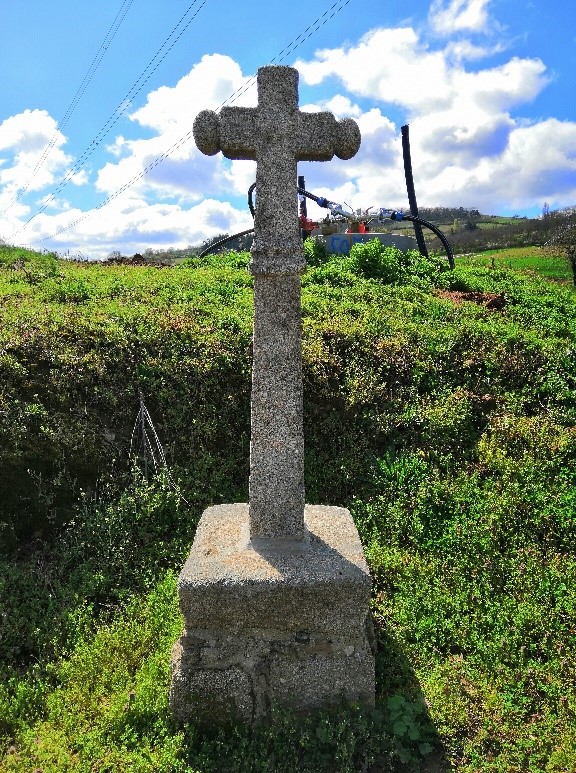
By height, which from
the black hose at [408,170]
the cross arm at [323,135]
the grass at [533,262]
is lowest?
the grass at [533,262]

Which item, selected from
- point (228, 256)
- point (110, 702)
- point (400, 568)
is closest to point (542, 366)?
point (400, 568)

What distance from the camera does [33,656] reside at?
409 centimetres

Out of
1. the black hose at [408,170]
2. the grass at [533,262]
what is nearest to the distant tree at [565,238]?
the grass at [533,262]

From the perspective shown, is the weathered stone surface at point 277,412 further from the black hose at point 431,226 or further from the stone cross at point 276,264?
the black hose at point 431,226

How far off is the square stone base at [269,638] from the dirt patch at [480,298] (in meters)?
6.62

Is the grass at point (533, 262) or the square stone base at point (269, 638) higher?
the grass at point (533, 262)

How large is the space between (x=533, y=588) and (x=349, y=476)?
→ 6.43 ft

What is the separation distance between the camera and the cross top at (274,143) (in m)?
3.38

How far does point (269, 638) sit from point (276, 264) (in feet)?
7.32

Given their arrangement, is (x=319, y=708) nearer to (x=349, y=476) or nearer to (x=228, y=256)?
(x=349, y=476)

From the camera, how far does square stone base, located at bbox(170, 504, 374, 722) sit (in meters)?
3.29

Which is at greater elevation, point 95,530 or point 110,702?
point 95,530

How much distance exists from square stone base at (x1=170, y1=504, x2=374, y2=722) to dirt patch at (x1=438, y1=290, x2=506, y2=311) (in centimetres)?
662

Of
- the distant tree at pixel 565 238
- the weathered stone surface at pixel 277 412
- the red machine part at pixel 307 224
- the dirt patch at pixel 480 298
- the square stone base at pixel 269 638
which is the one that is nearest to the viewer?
the square stone base at pixel 269 638
